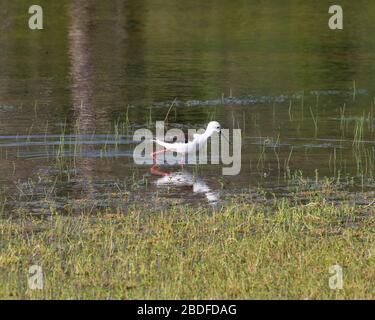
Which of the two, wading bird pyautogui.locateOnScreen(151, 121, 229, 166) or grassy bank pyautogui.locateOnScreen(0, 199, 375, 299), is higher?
wading bird pyautogui.locateOnScreen(151, 121, 229, 166)

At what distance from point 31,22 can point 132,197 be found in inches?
805

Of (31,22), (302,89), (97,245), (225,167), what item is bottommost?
(97,245)

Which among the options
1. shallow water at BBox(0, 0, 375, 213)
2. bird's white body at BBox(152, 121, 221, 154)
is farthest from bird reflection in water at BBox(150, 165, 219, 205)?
bird's white body at BBox(152, 121, 221, 154)

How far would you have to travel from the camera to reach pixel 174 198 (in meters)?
13.9

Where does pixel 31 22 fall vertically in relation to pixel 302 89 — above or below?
above

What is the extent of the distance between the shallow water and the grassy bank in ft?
3.31

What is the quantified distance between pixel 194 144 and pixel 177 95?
599 cm

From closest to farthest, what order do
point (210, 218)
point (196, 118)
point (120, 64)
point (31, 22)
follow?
1. point (210, 218)
2. point (196, 118)
3. point (120, 64)
4. point (31, 22)

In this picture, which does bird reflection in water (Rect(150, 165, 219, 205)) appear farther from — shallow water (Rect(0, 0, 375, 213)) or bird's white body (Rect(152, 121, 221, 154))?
bird's white body (Rect(152, 121, 221, 154))

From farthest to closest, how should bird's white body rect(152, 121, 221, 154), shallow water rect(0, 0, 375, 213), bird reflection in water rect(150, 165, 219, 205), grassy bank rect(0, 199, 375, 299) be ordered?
bird's white body rect(152, 121, 221, 154)
shallow water rect(0, 0, 375, 213)
bird reflection in water rect(150, 165, 219, 205)
grassy bank rect(0, 199, 375, 299)

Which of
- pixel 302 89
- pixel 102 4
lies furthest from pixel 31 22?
pixel 302 89

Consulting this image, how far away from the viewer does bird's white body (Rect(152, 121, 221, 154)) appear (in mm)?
16156

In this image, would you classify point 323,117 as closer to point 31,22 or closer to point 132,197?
point 132,197

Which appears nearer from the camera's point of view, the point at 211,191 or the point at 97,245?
the point at 97,245
